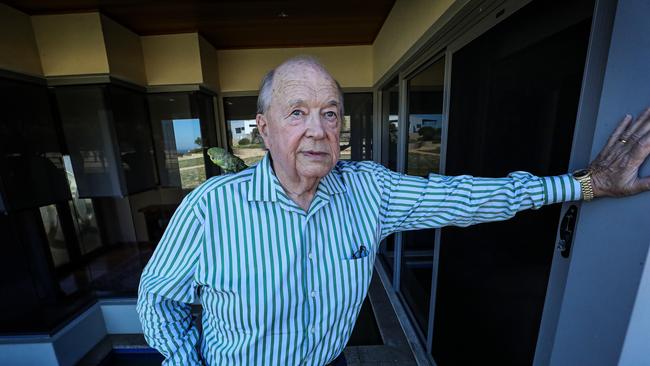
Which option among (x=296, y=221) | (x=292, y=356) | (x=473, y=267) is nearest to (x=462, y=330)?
(x=473, y=267)

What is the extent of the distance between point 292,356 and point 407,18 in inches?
88.2

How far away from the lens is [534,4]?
3.12ft

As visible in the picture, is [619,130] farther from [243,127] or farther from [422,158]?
[243,127]

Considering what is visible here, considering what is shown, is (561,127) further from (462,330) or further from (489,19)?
(462,330)

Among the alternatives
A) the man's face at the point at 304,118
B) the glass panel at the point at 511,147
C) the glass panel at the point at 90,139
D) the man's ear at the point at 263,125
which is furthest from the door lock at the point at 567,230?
the glass panel at the point at 90,139

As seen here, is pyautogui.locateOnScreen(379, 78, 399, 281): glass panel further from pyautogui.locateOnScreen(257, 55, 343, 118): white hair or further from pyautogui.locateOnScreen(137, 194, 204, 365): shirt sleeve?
pyautogui.locateOnScreen(137, 194, 204, 365): shirt sleeve

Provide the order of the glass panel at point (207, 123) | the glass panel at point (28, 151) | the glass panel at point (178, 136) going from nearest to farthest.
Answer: the glass panel at point (28, 151) < the glass panel at point (178, 136) < the glass panel at point (207, 123)

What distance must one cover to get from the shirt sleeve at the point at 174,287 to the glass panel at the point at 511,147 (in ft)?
3.99

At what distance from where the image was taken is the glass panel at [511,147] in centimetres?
90

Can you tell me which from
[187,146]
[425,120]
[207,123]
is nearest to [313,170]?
[425,120]

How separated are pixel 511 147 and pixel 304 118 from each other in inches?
35.2

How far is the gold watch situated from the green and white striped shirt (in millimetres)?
17

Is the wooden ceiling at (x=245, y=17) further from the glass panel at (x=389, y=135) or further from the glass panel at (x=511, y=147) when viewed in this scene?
the glass panel at (x=511, y=147)

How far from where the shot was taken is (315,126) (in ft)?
2.70
